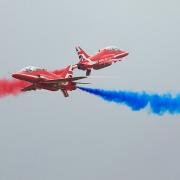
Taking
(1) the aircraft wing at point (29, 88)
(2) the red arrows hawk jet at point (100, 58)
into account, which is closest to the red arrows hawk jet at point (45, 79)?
(1) the aircraft wing at point (29, 88)

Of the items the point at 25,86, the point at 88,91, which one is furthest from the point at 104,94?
the point at 25,86

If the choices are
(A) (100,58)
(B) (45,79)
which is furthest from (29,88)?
(A) (100,58)

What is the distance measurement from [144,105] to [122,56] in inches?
825

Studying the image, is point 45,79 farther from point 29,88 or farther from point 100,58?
point 100,58

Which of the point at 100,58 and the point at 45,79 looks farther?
the point at 100,58

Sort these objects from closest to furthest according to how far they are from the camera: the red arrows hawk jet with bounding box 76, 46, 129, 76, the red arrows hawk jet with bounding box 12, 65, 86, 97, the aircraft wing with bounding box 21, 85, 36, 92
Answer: the red arrows hawk jet with bounding box 12, 65, 86, 97 → the aircraft wing with bounding box 21, 85, 36, 92 → the red arrows hawk jet with bounding box 76, 46, 129, 76

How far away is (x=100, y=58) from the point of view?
148625 mm

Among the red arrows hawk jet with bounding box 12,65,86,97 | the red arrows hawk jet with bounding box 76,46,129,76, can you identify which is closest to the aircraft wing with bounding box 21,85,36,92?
the red arrows hawk jet with bounding box 12,65,86,97

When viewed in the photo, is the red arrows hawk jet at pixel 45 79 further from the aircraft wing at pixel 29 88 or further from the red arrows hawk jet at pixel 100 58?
the red arrows hawk jet at pixel 100 58

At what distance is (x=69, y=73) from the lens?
137 metres

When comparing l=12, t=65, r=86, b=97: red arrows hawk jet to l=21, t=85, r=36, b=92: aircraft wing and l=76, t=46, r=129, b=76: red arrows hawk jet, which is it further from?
l=76, t=46, r=129, b=76: red arrows hawk jet

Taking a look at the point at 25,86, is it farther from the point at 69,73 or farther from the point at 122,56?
the point at 122,56

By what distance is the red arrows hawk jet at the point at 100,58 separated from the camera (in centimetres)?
14725

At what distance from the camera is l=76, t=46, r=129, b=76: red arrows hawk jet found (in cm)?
14725
